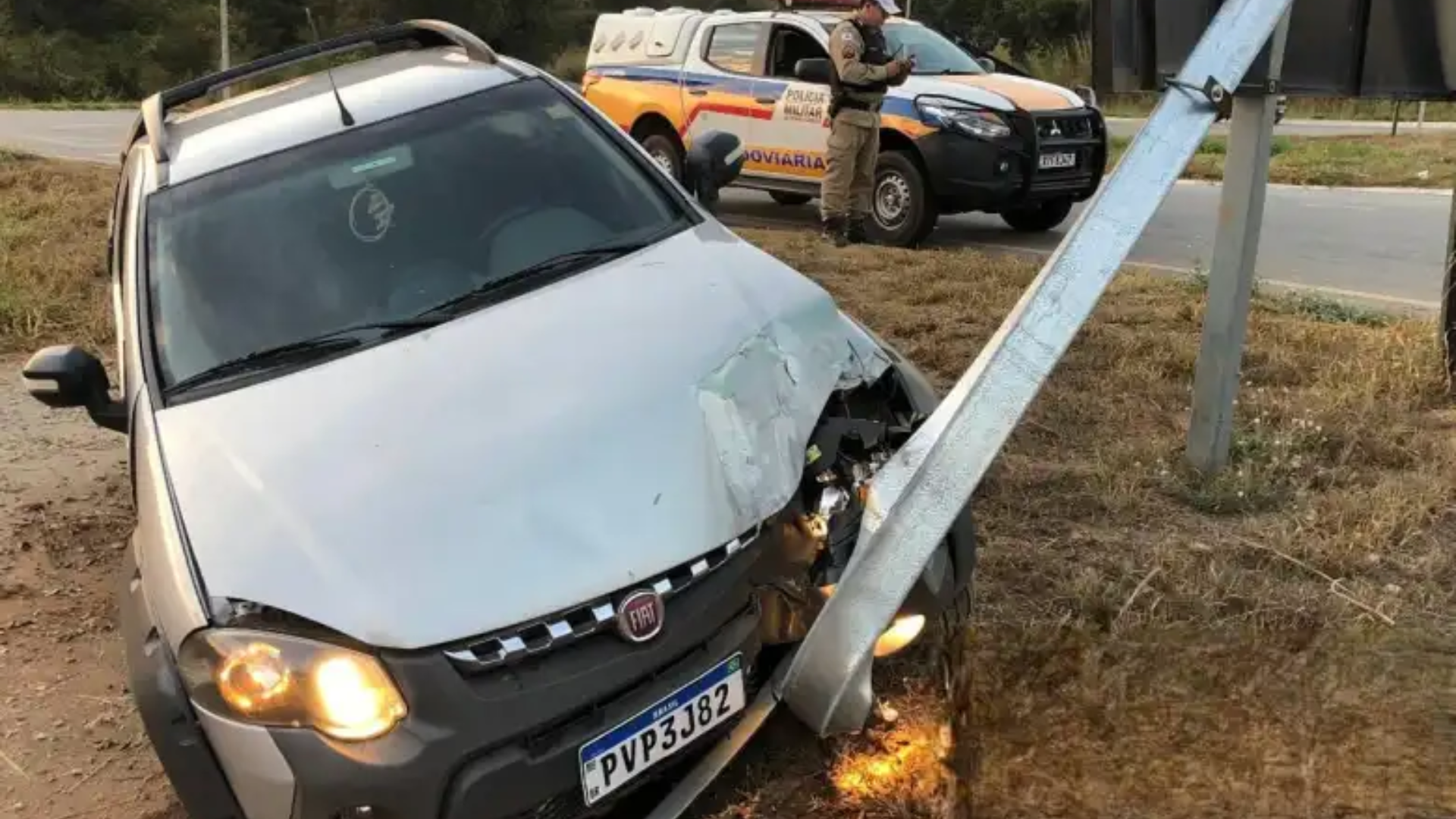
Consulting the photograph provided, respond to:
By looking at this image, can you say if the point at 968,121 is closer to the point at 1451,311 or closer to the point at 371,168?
the point at 1451,311

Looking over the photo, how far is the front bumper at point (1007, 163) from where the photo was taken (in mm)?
8906

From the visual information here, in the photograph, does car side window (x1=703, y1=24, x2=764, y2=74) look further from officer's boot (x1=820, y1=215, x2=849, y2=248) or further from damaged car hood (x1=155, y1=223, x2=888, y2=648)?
damaged car hood (x1=155, y1=223, x2=888, y2=648)

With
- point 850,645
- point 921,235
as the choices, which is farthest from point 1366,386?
point 921,235

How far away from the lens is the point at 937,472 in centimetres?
263

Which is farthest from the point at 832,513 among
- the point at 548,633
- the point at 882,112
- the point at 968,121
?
the point at 882,112

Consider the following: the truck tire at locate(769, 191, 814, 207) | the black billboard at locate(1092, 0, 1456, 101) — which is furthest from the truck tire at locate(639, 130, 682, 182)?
the black billboard at locate(1092, 0, 1456, 101)

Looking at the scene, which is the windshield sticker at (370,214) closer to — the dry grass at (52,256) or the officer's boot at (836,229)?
the dry grass at (52,256)

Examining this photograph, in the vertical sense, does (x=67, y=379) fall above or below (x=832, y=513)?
above

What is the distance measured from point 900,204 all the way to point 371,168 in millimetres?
6135

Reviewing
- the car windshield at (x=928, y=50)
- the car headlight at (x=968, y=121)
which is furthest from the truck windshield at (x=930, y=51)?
the car headlight at (x=968, y=121)

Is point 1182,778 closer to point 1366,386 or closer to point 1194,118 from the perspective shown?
point 1194,118

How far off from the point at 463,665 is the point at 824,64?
7.99 meters

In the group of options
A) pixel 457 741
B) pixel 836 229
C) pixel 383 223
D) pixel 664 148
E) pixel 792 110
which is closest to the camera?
pixel 457 741

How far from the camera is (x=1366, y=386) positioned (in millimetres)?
5086
